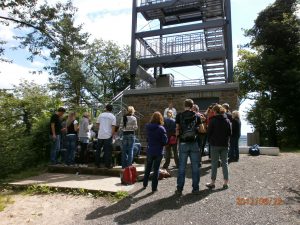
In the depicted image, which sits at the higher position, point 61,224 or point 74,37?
point 74,37

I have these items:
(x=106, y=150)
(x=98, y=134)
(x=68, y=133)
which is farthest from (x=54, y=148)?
(x=106, y=150)

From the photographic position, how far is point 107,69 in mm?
37188

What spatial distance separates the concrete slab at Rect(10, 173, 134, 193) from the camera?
6.89 m

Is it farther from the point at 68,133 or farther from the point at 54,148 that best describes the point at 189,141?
the point at 54,148

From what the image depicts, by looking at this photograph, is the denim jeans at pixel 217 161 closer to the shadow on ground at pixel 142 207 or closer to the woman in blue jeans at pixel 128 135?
the shadow on ground at pixel 142 207

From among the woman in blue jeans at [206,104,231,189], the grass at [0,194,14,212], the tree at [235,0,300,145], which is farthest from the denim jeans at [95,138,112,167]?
the tree at [235,0,300,145]

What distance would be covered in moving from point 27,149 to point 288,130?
16.7 metres

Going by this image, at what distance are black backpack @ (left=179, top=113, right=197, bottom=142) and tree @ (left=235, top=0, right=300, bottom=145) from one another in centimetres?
1584

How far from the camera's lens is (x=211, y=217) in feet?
16.7

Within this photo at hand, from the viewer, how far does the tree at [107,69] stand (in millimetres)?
35969

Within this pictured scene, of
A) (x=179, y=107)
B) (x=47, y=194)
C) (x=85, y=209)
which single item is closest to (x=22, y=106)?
(x=179, y=107)

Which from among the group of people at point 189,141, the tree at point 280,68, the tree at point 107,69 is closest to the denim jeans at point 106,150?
the group of people at point 189,141

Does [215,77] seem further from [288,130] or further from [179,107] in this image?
[288,130]

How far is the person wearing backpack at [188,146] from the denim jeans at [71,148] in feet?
12.2
